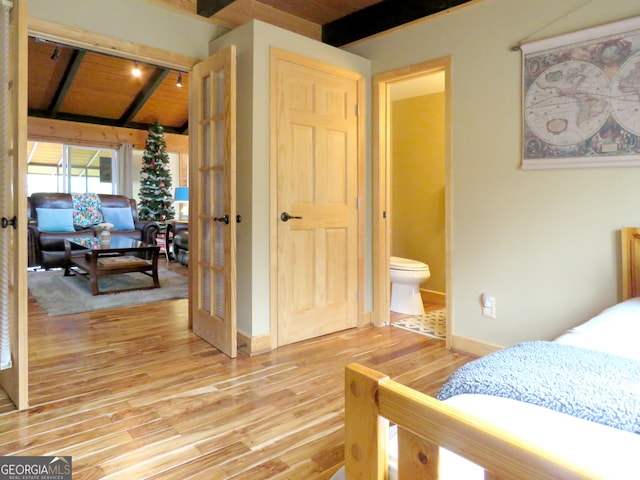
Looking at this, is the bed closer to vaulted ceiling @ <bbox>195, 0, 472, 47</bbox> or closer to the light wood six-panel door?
the light wood six-panel door

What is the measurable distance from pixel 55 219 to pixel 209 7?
4714mm

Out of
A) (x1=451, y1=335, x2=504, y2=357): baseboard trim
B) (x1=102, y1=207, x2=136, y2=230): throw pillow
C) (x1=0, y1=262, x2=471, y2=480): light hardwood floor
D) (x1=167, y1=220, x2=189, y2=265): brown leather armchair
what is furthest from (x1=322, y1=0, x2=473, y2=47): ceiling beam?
(x1=102, y1=207, x2=136, y2=230): throw pillow

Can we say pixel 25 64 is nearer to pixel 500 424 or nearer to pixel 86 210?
pixel 500 424

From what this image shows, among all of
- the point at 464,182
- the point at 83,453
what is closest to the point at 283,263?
the point at 464,182

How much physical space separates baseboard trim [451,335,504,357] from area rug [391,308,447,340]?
0.84 feet

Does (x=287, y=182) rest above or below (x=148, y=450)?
above

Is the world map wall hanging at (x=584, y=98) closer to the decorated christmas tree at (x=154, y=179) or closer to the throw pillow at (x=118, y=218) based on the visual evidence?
the throw pillow at (x=118, y=218)

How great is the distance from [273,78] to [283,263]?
1.28 metres

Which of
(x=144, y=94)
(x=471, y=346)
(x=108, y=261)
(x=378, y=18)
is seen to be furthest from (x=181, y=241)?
(x=471, y=346)

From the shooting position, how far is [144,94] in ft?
25.3

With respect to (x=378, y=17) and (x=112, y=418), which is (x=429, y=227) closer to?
(x=378, y=17)

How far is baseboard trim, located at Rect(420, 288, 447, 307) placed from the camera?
4.36m

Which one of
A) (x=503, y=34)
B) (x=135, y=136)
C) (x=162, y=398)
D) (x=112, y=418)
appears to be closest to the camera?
(x=112, y=418)

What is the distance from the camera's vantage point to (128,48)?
2.78 metres
